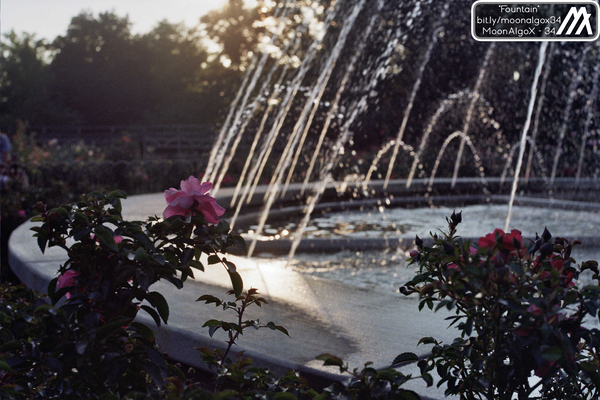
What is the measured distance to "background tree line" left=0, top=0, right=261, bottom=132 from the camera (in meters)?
43.5

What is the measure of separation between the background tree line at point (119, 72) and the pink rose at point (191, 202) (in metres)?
41.1

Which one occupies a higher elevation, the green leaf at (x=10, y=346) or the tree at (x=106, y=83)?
the tree at (x=106, y=83)

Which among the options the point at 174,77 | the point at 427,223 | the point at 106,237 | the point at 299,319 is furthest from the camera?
the point at 174,77

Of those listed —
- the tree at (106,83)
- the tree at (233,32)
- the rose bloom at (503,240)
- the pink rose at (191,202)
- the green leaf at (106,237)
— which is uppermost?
the tree at (233,32)

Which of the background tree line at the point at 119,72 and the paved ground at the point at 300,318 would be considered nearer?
the paved ground at the point at 300,318

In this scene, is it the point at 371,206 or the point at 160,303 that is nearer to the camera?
the point at 160,303

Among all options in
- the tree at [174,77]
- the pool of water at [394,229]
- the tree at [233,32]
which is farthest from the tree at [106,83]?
the pool of water at [394,229]

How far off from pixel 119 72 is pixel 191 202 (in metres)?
60.0

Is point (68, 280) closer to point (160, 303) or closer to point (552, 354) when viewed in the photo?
point (160, 303)

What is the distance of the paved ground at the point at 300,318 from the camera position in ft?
7.93

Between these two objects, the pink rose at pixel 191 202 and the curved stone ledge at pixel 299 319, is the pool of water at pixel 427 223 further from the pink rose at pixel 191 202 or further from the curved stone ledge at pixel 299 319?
the pink rose at pixel 191 202

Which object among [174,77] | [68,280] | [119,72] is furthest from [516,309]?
[119,72]

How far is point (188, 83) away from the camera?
52969mm

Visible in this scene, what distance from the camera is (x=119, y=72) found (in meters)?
58.0
